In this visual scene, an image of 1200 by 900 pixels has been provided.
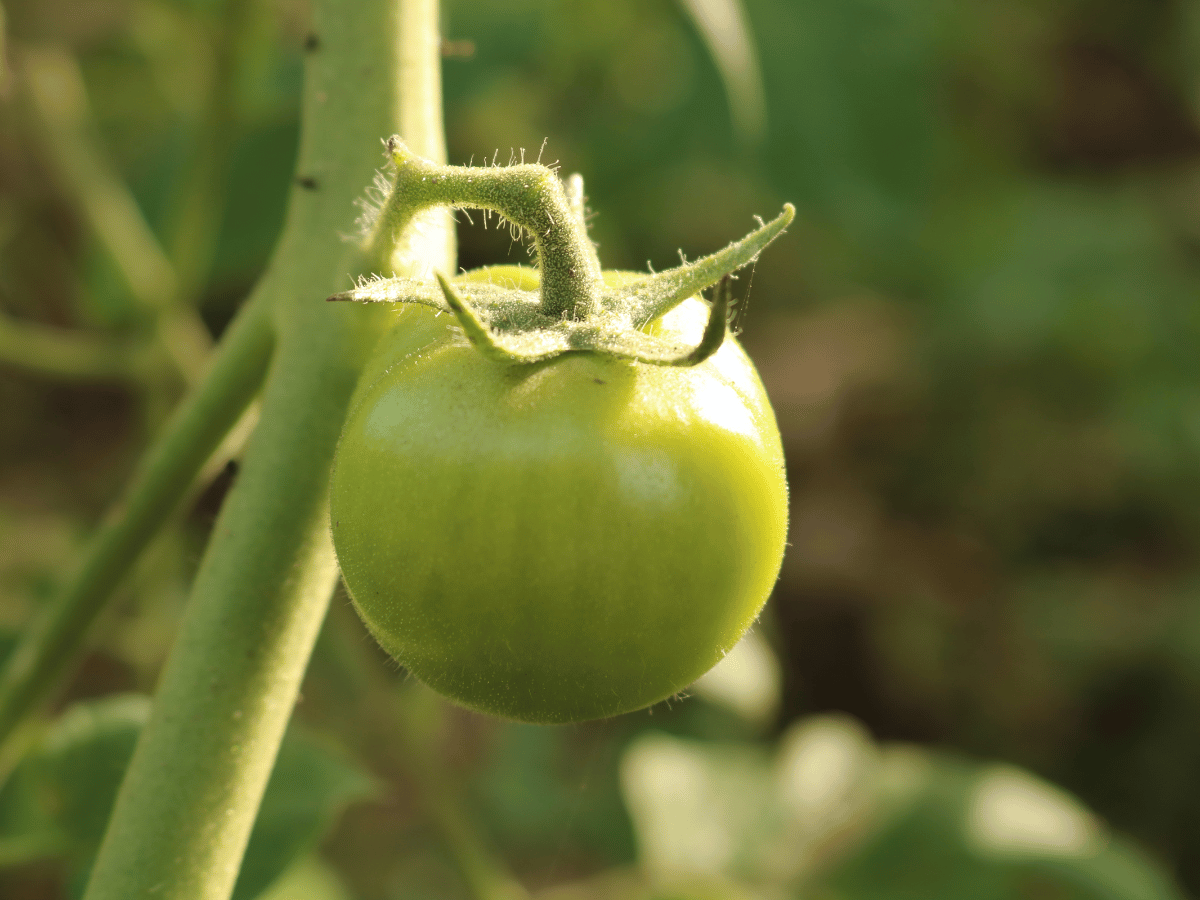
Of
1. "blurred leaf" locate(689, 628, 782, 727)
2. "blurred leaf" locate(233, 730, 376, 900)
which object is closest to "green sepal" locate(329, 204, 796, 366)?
"blurred leaf" locate(233, 730, 376, 900)

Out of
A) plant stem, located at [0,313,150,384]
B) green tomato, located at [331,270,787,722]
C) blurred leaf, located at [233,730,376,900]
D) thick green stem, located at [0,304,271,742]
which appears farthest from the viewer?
plant stem, located at [0,313,150,384]

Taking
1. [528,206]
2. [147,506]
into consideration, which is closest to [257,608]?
[147,506]

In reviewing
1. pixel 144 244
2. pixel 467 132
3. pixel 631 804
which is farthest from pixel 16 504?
pixel 631 804

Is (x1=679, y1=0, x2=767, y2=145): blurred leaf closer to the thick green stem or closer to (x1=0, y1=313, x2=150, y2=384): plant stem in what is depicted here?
the thick green stem

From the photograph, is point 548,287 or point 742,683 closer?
point 548,287

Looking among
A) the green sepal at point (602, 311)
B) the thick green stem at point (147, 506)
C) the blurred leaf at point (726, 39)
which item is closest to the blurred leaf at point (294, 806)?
the thick green stem at point (147, 506)

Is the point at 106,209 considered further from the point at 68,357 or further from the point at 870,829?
the point at 870,829
